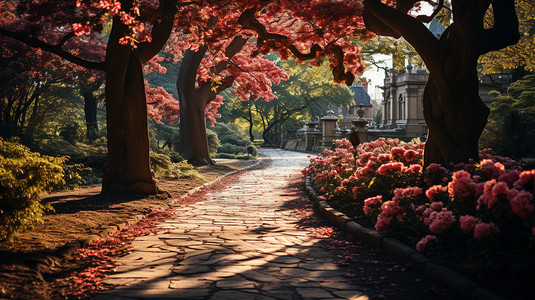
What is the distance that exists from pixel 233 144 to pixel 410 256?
32996mm

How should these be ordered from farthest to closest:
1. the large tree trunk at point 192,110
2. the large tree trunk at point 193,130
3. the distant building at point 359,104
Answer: the distant building at point 359,104 → the large tree trunk at point 193,130 → the large tree trunk at point 192,110

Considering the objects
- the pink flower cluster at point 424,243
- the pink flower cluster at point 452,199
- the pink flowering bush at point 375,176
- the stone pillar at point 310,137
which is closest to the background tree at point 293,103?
the stone pillar at point 310,137

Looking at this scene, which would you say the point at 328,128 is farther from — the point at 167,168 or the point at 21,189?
the point at 21,189

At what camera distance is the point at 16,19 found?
1850 cm

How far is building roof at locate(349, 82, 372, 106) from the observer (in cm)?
7919

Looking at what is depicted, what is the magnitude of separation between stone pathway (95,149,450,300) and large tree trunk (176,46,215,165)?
1219cm

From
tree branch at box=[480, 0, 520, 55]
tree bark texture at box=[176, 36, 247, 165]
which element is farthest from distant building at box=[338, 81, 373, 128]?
tree branch at box=[480, 0, 520, 55]

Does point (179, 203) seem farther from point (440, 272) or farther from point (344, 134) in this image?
point (344, 134)

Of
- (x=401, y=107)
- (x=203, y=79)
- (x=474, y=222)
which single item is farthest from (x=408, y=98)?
(x=474, y=222)

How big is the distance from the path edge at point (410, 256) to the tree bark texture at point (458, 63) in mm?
2073

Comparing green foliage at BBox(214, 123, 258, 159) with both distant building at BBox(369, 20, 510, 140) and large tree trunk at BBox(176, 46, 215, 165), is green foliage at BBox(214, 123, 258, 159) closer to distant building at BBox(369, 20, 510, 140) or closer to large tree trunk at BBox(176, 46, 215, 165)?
distant building at BBox(369, 20, 510, 140)

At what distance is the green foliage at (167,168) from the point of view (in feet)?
45.4

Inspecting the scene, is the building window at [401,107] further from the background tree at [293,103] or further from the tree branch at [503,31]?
the tree branch at [503,31]

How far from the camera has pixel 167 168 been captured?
14094 millimetres
